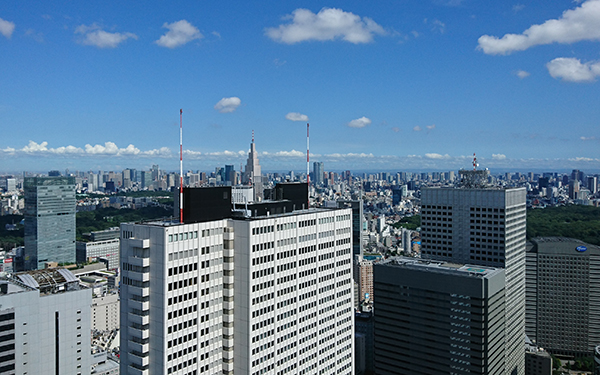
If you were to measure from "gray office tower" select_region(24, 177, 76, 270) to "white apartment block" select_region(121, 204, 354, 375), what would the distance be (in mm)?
108454

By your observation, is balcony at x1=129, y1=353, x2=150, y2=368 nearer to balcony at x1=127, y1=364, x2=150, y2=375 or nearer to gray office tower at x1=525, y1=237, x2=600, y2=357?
balcony at x1=127, y1=364, x2=150, y2=375

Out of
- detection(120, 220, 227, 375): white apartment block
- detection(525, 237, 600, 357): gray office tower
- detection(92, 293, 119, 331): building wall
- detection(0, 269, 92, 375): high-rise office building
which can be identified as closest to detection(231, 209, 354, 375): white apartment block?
detection(120, 220, 227, 375): white apartment block

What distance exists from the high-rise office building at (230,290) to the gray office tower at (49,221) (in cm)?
10837

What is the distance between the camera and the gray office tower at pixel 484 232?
5481 cm

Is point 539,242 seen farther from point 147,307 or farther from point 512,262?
point 147,307

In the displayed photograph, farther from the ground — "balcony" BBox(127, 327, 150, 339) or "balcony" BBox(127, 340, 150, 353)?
"balcony" BBox(127, 327, 150, 339)

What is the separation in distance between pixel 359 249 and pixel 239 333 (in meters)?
97.3

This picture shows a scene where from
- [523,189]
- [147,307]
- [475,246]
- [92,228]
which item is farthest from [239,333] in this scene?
[92,228]

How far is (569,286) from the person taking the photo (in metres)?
78.6

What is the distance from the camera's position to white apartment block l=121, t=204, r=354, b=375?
2438 centimetres

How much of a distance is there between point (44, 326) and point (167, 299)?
24.1 meters

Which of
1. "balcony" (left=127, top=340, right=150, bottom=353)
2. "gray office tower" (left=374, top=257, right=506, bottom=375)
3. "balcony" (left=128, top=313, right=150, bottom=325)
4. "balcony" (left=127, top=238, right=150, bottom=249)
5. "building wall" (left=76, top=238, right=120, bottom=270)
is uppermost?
"balcony" (left=127, top=238, right=150, bottom=249)

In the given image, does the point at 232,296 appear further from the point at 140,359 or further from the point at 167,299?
the point at 140,359

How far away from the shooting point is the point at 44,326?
4066cm
